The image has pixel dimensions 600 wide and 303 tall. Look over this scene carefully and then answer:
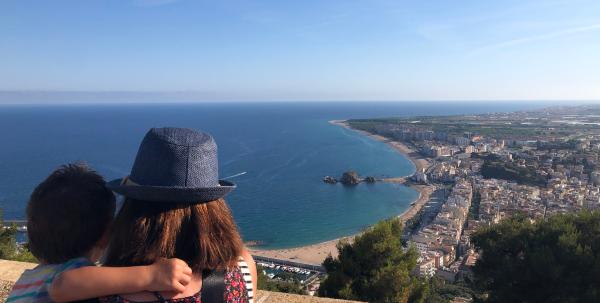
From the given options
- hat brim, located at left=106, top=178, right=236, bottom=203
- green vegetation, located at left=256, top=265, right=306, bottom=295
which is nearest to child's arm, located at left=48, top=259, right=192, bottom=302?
hat brim, located at left=106, top=178, right=236, bottom=203

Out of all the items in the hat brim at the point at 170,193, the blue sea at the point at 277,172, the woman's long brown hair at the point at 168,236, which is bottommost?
the blue sea at the point at 277,172

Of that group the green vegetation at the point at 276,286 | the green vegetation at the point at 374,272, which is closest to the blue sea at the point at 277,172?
the green vegetation at the point at 276,286

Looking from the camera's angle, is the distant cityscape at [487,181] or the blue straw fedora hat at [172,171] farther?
the distant cityscape at [487,181]

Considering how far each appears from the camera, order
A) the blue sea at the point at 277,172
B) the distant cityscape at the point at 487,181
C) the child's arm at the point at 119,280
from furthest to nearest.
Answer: the blue sea at the point at 277,172, the distant cityscape at the point at 487,181, the child's arm at the point at 119,280

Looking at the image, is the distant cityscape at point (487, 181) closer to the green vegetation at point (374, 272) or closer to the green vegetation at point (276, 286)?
the green vegetation at point (374, 272)

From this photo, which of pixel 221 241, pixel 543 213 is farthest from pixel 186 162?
pixel 543 213

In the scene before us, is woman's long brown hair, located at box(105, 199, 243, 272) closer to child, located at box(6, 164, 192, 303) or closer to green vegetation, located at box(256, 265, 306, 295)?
child, located at box(6, 164, 192, 303)

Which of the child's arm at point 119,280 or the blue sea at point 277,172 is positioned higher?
the child's arm at point 119,280
